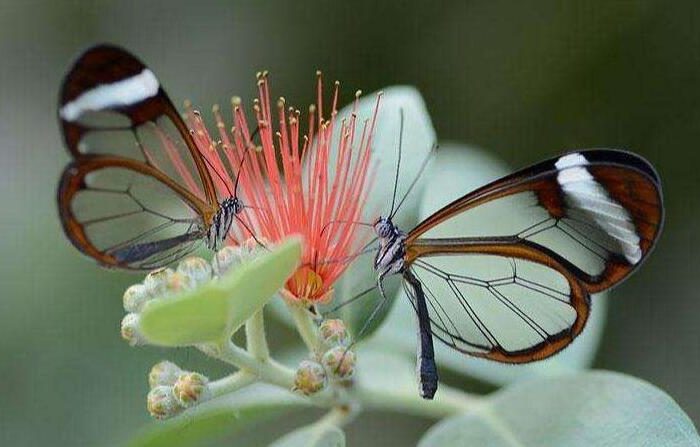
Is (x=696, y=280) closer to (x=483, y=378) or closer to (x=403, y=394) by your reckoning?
(x=483, y=378)

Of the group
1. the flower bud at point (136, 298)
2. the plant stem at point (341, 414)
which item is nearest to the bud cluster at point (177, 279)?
the flower bud at point (136, 298)

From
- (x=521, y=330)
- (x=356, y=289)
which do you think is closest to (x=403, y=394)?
(x=356, y=289)

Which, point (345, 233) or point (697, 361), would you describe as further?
point (697, 361)

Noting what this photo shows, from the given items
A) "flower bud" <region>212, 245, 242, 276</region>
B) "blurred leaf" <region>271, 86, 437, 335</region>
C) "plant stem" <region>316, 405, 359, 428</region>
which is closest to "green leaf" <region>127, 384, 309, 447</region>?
"plant stem" <region>316, 405, 359, 428</region>

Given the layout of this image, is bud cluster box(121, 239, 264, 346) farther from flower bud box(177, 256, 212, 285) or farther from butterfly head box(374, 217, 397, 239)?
butterfly head box(374, 217, 397, 239)

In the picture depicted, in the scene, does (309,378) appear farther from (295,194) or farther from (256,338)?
(295,194)

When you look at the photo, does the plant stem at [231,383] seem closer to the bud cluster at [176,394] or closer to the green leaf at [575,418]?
the bud cluster at [176,394]
